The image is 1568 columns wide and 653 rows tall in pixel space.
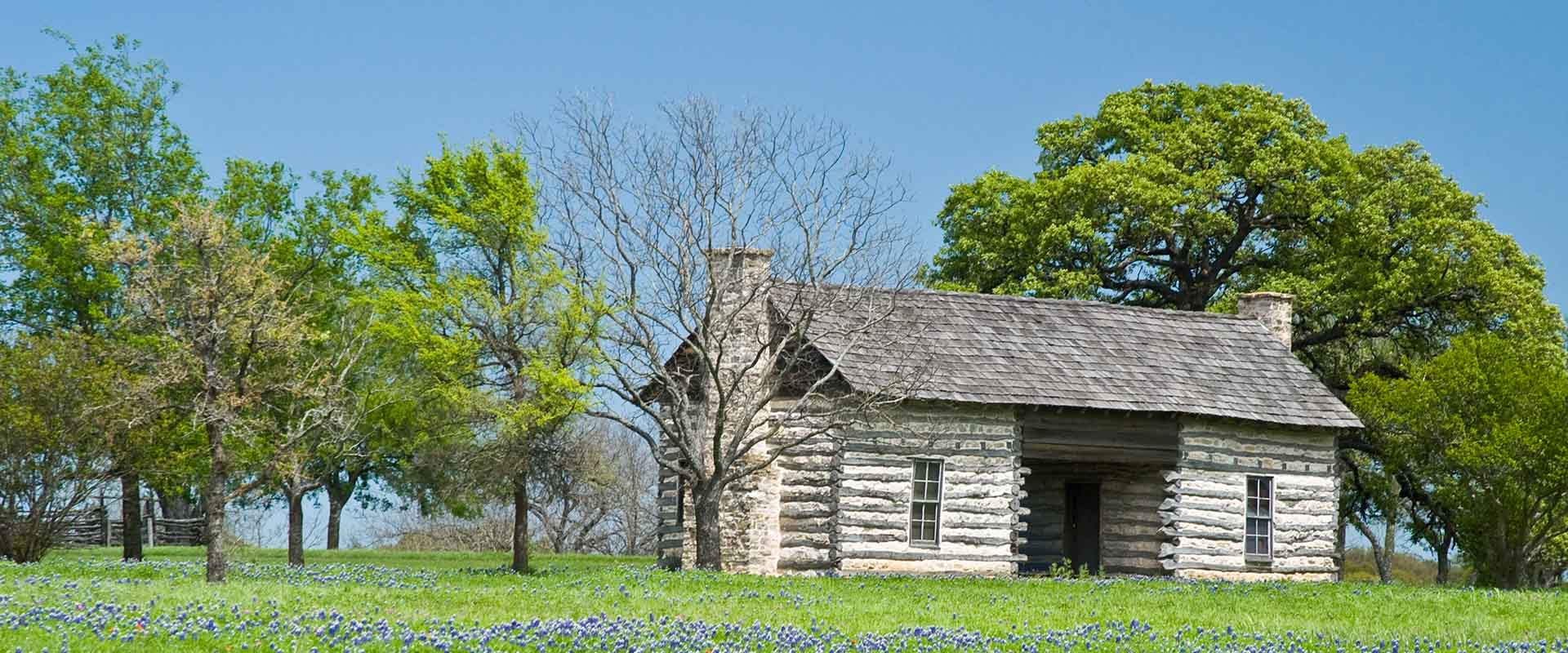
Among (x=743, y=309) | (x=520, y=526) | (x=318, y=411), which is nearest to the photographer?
(x=318, y=411)

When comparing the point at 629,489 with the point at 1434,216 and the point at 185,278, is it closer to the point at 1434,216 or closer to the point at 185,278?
the point at 1434,216

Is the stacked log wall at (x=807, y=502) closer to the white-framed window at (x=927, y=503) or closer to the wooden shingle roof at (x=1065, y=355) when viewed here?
the white-framed window at (x=927, y=503)

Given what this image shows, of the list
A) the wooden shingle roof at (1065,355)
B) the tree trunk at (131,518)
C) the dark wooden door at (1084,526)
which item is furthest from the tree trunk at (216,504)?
the dark wooden door at (1084,526)

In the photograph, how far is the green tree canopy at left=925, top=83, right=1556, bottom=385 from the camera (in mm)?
37219

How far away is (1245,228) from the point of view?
3981 cm

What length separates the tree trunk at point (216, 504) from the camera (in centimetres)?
1777

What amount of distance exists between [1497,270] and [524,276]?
72.1 ft

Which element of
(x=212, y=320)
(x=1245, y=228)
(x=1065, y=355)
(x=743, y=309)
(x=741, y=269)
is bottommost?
(x=212, y=320)

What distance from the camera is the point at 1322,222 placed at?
3894cm

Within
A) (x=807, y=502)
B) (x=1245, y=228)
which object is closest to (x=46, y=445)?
(x=807, y=502)

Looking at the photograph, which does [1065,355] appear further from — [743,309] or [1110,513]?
[743,309]

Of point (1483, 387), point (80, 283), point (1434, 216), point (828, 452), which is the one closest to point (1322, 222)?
point (1434, 216)

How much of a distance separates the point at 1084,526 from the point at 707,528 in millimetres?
8952

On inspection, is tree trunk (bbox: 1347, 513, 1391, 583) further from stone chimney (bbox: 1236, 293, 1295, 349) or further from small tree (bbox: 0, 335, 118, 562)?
small tree (bbox: 0, 335, 118, 562)
